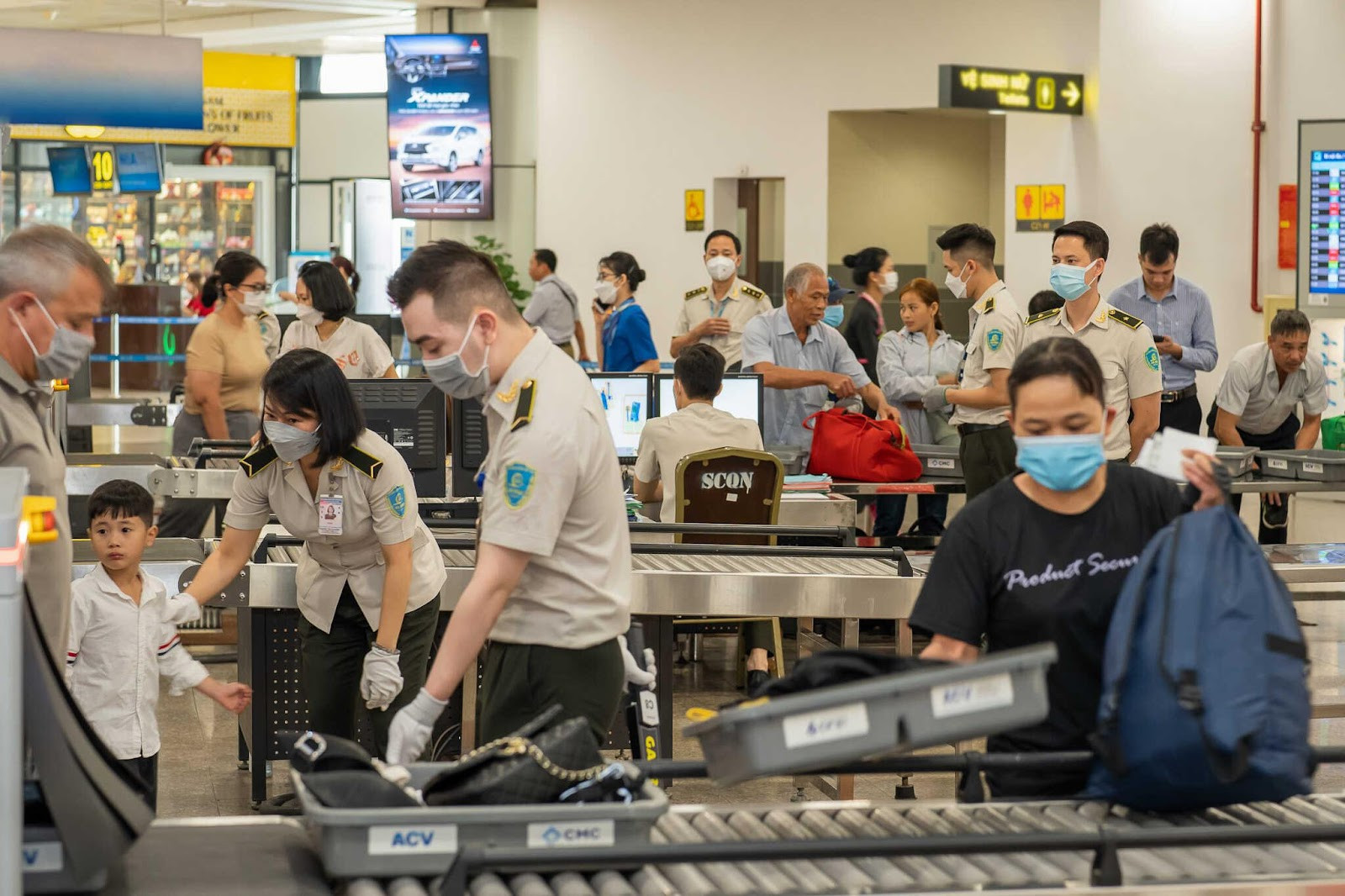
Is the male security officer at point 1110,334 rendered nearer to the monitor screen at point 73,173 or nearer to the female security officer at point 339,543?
the female security officer at point 339,543

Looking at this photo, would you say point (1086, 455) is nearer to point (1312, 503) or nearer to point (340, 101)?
point (1312, 503)

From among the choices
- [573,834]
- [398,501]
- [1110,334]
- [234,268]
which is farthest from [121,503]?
[234,268]

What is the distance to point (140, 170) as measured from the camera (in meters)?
20.0

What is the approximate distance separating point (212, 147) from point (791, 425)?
18513 millimetres

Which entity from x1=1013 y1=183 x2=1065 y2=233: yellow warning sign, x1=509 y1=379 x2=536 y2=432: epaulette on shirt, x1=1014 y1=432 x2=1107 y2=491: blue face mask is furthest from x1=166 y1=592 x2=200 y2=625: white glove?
x1=1013 y1=183 x2=1065 y2=233: yellow warning sign

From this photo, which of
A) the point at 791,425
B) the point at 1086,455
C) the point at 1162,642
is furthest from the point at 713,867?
the point at 791,425

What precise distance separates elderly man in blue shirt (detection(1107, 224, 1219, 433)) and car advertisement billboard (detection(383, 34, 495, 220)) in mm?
10057

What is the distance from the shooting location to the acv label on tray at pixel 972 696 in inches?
78.5

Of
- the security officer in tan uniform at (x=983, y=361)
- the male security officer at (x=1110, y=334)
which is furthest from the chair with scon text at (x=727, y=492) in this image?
the male security officer at (x=1110, y=334)

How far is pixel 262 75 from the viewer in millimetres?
20516

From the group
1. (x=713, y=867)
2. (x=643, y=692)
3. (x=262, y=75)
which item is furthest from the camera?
(x=262, y=75)

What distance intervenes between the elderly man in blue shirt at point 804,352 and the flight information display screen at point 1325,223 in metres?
3.45

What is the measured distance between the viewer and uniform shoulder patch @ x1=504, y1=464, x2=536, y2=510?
2744 mm

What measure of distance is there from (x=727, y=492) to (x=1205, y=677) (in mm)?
3657
